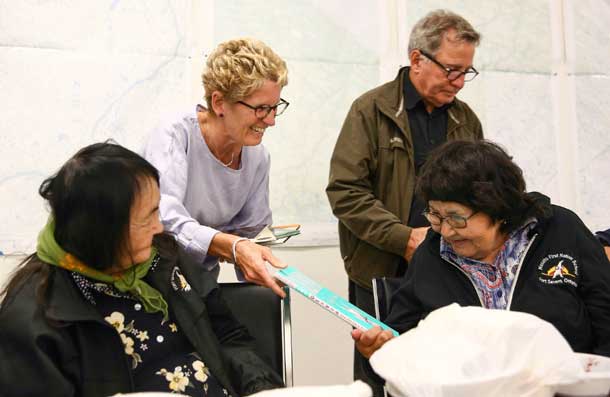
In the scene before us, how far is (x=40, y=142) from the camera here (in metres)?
2.90

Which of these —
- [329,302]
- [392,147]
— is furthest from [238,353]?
[392,147]

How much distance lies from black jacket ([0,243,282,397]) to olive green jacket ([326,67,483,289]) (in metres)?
0.82

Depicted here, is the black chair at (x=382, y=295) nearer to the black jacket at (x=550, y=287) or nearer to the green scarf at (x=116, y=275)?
the black jacket at (x=550, y=287)

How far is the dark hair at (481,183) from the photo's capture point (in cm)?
180

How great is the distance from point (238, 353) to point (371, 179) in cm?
104

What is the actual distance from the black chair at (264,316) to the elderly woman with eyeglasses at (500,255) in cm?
26

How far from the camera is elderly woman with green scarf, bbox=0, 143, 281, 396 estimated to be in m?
1.36

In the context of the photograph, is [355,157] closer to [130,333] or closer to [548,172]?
[130,333]

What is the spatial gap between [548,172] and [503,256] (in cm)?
198

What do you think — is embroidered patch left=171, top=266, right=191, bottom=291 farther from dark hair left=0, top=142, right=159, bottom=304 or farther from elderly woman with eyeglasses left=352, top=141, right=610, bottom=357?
elderly woman with eyeglasses left=352, top=141, right=610, bottom=357

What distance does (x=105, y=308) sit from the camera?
1542 mm

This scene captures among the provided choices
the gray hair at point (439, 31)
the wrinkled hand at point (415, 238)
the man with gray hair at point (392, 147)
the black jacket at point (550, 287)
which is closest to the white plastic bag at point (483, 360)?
the black jacket at point (550, 287)

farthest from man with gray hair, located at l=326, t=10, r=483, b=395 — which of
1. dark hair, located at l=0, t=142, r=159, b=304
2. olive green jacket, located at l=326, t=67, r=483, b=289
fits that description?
dark hair, located at l=0, t=142, r=159, b=304

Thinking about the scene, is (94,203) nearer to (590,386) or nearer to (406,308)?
(406,308)
